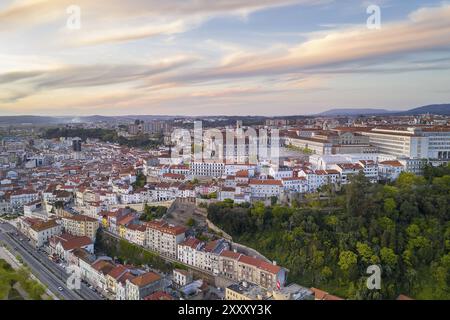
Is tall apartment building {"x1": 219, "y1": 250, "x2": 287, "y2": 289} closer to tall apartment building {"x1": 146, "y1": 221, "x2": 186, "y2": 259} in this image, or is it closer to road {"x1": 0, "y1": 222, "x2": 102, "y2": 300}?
tall apartment building {"x1": 146, "y1": 221, "x2": 186, "y2": 259}

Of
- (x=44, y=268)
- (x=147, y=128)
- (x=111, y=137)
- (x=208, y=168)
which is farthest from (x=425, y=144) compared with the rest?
(x=147, y=128)

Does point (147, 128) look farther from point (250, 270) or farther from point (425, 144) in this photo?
point (250, 270)

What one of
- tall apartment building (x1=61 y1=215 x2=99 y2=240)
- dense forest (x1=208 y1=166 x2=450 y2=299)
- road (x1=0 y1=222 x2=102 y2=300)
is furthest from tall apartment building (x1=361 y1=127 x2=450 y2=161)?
road (x1=0 y1=222 x2=102 y2=300)

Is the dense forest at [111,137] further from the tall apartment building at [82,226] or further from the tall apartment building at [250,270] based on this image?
the tall apartment building at [250,270]

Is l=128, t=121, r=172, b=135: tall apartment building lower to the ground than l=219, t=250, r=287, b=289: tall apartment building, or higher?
higher

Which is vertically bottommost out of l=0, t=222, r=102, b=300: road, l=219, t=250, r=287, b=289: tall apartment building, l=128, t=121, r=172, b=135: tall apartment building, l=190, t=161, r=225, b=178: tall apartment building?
Answer: l=0, t=222, r=102, b=300: road

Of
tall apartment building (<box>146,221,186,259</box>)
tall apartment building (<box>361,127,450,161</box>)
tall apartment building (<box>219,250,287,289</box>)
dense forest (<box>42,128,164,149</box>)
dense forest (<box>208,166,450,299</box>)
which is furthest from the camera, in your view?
dense forest (<box>42,128,164,149</box>)
